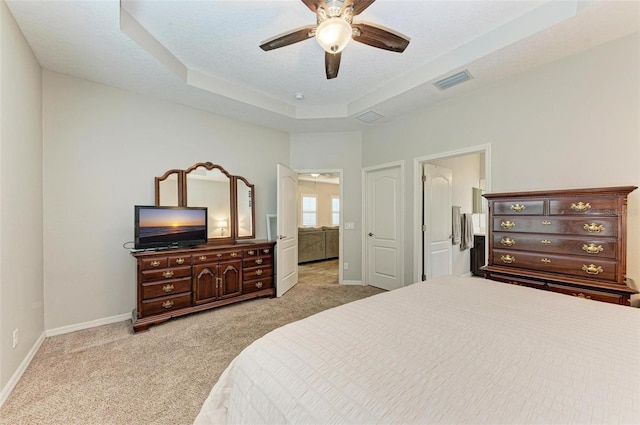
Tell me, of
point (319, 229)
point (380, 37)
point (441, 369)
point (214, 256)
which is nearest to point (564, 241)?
point (441, 369)

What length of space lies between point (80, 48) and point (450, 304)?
11.6ft

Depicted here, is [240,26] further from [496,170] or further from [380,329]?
[496,170]

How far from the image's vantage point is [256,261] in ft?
12.4

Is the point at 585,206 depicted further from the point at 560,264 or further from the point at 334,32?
the point at 334,32

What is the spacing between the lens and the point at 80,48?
2.36 m

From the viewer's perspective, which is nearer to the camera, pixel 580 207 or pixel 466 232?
pixel 580 207

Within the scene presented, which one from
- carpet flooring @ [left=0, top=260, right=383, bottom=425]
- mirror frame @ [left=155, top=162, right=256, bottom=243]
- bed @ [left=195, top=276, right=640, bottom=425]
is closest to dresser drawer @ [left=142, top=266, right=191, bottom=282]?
carpet flooring @ [left=0, top=260, right=383, bottom=425]

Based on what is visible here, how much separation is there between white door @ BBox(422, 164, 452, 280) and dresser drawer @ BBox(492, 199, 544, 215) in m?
1.56

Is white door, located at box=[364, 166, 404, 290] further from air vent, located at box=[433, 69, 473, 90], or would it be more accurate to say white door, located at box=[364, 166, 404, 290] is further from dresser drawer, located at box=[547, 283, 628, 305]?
dresser drawer, located at box=[547, 283, 628, 305]

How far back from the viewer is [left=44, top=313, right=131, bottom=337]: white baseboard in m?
2.72

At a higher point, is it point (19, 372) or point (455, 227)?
point (455, 227)

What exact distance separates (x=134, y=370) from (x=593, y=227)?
3.60 m

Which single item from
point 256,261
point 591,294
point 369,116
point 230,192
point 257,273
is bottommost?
point 257,273

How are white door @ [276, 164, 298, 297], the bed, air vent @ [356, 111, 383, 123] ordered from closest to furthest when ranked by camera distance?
the bed < air vent @ [356, 111, 383, 123] < white door @ [276, 164, 298, 297]
